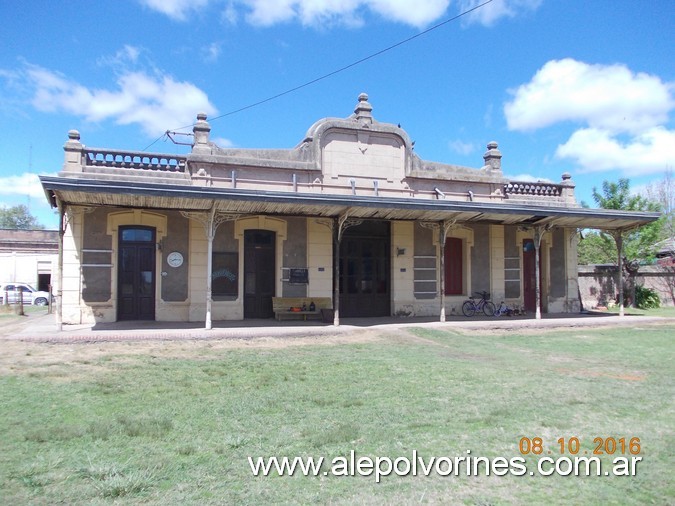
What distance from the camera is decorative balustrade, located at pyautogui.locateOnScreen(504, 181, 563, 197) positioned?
16078mm

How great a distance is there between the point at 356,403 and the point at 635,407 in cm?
296

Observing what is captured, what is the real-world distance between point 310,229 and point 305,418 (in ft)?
30.3

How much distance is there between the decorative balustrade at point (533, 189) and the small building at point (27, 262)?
2712 centimetres

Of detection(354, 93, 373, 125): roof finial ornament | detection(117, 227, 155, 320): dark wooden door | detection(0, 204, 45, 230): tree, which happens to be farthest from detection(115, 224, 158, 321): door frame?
detection(0, 204, 45, 230): tree

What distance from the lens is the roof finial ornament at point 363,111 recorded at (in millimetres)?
14531

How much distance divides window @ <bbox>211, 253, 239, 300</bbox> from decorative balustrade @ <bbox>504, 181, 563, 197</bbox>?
9094 millimetres

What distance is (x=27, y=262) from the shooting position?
3052cm

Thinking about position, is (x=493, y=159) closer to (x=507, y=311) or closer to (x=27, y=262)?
(x=507, y=311)

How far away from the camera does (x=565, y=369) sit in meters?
7.41

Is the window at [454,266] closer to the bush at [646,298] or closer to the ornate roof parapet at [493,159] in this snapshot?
the ornate roof parapet at [493,159]

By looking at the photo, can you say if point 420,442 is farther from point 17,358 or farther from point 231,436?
point 17,358

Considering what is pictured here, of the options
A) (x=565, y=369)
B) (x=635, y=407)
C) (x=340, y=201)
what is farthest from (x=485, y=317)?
(x=635, y=407)

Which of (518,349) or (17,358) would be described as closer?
(17,358)

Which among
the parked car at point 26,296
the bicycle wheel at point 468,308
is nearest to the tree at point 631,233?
the bicycle wheel at point 468,308
